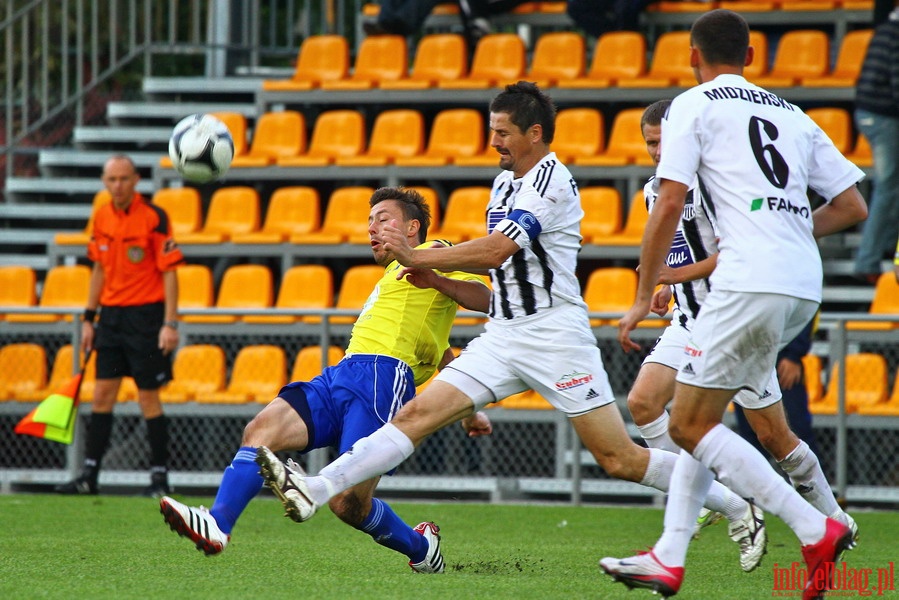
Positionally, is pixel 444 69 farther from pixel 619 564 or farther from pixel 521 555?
pixel 619 564

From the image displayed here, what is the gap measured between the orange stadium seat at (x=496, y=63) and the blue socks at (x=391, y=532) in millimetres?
8356

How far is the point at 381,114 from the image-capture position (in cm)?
1377

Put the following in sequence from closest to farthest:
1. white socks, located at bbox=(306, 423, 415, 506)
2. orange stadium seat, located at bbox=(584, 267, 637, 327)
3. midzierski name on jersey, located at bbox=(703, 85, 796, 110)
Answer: midzierski name on jersey, located at bbox=(703, 85, 796, 110) < white socks, located at bbox=(306, 423, 415, 506) < orange stadium seat, located at bbox=(584, 267, 637, 327)

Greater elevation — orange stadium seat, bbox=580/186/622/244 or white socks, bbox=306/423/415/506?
orange stadium seat, bbox=580/186/622/244

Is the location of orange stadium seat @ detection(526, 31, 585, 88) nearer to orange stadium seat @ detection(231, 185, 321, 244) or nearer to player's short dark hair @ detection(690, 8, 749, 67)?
orange stadium seat @ detection(231, 185, 321, 244)

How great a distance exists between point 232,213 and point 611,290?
4.02 metres

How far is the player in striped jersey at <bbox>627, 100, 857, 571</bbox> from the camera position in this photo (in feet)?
18.8

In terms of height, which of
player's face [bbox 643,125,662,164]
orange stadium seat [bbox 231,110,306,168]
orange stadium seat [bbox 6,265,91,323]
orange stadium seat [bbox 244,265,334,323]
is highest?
player's face [bbox 643,125,662,164]

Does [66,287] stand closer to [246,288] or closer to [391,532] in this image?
[246,288]

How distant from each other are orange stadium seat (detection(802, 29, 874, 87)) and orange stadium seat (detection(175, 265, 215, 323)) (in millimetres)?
5731

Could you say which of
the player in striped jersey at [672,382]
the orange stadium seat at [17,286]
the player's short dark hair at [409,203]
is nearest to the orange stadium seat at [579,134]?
the orange stadium seat at [17,286]

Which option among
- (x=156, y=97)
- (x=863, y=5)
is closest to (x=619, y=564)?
(x=863, y=5)

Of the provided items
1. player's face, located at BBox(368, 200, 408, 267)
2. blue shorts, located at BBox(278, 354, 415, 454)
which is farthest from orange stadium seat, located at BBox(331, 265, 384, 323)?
blue shorts, located at BBox(278, 354, 415, 454)

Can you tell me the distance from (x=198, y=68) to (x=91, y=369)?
284 inches
